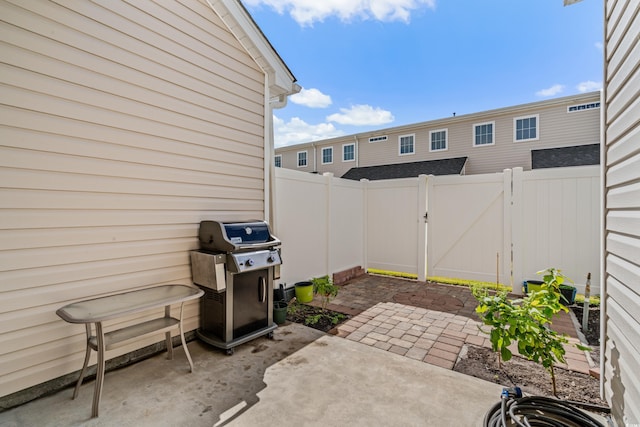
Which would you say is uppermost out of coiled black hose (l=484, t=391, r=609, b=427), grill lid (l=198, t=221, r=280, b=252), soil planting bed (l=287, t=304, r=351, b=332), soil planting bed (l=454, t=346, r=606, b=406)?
grill lid (l=198, t=221, r=280, b=252)

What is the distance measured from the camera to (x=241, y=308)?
2.95 metres

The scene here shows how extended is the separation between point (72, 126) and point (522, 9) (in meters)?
7.87

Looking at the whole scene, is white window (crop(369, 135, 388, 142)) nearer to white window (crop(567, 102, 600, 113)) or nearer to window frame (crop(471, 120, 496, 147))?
window frame (crop(471, 120, 496, 147))

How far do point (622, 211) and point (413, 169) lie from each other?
10.8 m

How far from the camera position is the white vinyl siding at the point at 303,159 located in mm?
16922

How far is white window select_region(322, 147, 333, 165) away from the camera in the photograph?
16.0 m

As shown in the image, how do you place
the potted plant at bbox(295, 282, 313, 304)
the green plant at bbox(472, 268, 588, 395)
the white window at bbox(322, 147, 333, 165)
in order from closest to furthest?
the green plant at bbox(472, 268, 588, 395) < the potted plant at bbox(295, 282, 313, 304) < the white window at bbox(322, 147, 333, 165)

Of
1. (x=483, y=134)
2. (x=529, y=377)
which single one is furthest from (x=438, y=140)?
(x=529, y=377)

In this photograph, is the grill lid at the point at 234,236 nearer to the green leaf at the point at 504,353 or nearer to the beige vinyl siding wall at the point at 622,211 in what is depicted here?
the green leaf at the point at 504,353

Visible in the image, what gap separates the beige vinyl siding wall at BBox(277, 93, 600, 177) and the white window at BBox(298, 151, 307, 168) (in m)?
2.49

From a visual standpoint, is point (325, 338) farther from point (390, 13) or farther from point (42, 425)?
point (390, 13)

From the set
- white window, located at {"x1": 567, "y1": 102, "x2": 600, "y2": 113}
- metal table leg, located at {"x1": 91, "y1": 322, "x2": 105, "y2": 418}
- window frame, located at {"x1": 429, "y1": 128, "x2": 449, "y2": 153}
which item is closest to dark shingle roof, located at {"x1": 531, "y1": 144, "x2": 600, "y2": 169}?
white window, located at {"x1": 567, "y1": 102, "x2": 600, "y2": 113}

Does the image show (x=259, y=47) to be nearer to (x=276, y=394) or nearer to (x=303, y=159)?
(x=276, y=394)

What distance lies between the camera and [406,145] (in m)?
13.5
